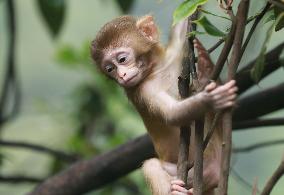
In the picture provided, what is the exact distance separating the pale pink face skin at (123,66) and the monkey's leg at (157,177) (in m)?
0.25

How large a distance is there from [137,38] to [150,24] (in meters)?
0.09

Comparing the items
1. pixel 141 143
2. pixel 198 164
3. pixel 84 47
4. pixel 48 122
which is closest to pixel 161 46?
pixel 141 143

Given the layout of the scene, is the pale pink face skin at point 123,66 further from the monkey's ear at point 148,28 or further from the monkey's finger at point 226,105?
the monkey's finger at point 226,105

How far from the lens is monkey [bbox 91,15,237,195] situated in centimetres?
247

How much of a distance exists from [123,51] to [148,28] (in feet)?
0.56

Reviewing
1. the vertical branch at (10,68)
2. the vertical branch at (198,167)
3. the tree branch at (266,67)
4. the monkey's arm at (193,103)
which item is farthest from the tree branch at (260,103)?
the vertical branch at (198,167)

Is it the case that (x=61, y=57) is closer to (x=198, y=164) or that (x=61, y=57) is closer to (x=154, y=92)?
→ (x=154, y=92)

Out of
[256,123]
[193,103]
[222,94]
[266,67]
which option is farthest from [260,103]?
[222,94]

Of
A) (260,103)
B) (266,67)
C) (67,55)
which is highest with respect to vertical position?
(266,67)

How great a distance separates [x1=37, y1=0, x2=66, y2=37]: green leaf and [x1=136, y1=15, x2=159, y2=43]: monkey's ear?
69cm

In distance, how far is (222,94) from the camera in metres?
1.84

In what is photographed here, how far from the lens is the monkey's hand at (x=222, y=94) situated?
70.7 inches

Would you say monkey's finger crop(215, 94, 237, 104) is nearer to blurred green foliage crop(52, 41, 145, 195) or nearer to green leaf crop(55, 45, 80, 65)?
blurred green foliage crop(52, 41, 145, 195)

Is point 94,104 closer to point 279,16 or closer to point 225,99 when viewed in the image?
point 225,99
